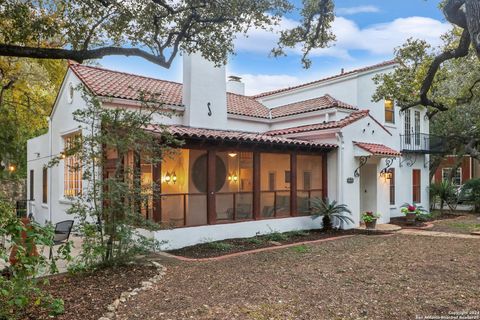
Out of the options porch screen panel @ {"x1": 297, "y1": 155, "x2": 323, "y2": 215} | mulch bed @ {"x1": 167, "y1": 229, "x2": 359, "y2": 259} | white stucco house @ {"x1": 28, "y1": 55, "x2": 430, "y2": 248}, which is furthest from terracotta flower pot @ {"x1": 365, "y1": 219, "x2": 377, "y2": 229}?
porch screen panel @ {"x1": 297, "y1": 155, "x2": 323, "y2": 215}

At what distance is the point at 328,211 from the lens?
1333cm

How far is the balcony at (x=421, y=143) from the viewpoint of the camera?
60.7 ft

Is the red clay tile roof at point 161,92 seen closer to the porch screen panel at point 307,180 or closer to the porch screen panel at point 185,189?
the porch screen panel at point 185,189

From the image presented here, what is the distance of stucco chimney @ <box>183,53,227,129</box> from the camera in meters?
13.4

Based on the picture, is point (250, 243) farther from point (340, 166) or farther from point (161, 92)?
Answer: point (161, 92)

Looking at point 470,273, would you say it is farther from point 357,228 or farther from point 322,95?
point 322,95

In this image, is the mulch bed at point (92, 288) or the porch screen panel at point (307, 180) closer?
the mulch bed at point (92, 288)

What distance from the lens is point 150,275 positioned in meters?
7.10

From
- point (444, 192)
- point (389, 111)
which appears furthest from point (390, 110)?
point (444, 192)

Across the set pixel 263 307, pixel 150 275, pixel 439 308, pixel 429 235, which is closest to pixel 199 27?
pixel 150 275

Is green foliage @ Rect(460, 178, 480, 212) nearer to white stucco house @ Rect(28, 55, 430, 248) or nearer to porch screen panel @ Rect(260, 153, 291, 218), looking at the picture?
white stucco house @ Rect(28, 55, 430, 248)

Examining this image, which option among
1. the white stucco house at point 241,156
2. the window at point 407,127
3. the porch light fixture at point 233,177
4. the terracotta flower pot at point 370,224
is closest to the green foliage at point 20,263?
the white stucco house at point 241,156

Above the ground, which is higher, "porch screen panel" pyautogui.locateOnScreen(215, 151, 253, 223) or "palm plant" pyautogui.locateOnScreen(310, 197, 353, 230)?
"porch screen panel" pyautogui.locateOnScreen(215, 151, 253, 223)

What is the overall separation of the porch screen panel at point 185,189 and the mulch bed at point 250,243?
87 centimetres
